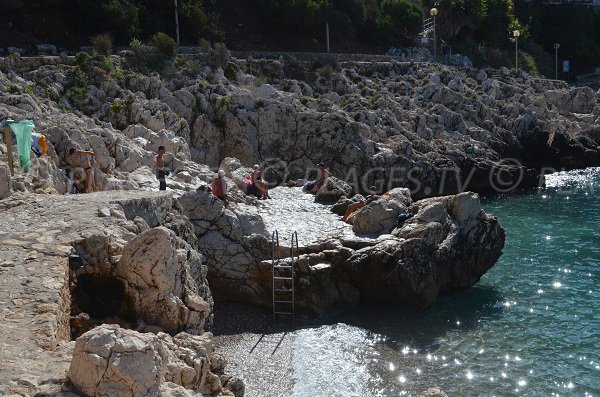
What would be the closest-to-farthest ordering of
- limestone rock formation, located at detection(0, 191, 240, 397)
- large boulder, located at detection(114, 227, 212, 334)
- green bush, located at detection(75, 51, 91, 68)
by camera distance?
limestone rock formation, located at detection(0, 191, 240, 397) < large boulder, located at detection(114, 227, 212, 334) < green bush, located at detection(75, 51, 91, 68)

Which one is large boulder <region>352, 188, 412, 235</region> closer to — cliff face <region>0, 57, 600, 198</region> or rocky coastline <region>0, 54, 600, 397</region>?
rocky coastline <region>0, 54, 600, 397</region>

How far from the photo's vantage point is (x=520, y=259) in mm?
25469

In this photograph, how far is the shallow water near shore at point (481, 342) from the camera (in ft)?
50.2

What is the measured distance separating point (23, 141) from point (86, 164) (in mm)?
2843

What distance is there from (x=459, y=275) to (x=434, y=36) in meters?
41.1

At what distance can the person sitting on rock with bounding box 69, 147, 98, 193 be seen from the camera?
62.7 ft

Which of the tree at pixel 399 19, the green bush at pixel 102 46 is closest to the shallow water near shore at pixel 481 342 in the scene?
the green bush at pixel 102 46

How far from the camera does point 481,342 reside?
58.0 feet

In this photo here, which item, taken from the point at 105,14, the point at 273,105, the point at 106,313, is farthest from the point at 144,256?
the point at 105,14

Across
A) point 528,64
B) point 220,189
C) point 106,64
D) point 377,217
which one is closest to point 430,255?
point 377,217

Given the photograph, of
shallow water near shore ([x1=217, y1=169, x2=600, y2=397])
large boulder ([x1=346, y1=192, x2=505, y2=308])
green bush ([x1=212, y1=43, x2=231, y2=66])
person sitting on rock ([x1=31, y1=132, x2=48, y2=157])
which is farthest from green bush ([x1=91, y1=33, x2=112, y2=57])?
shallow water near shore ([x1=217, y1=169, x2=600, y2=397])

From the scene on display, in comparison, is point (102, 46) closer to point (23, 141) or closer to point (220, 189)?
point (220, 189)

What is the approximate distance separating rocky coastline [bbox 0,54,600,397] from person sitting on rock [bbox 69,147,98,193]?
414mm

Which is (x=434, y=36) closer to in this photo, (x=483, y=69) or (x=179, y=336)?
(x=483, y=69)
